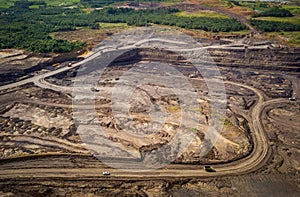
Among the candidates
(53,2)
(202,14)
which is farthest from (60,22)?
(53,2)

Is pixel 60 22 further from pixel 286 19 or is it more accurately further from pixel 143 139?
pixel 286 19

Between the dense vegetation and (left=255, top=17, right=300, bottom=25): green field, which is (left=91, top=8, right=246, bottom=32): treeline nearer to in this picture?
the dense vegetation

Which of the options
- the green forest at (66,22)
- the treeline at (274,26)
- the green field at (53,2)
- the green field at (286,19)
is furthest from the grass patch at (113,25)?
the green field at (53,2)

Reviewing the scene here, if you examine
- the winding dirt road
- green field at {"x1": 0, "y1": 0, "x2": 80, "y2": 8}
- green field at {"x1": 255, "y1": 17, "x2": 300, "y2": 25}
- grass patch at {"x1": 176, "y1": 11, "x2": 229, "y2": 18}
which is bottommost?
the winding dirt road

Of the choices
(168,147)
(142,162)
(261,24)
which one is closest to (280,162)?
(168,147)

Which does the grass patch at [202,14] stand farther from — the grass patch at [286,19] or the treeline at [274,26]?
the treeline at [274,26]

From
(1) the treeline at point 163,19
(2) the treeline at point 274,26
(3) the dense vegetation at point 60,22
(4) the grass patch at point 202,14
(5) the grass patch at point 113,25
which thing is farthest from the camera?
(4) the grass patch at point 202,14

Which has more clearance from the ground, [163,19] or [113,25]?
[163,19]

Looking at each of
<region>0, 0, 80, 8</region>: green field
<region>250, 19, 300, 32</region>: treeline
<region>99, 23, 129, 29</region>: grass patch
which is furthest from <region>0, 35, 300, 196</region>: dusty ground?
<region>0, 0, 80, 8</region>: green field

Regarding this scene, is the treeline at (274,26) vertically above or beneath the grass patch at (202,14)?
beneath
